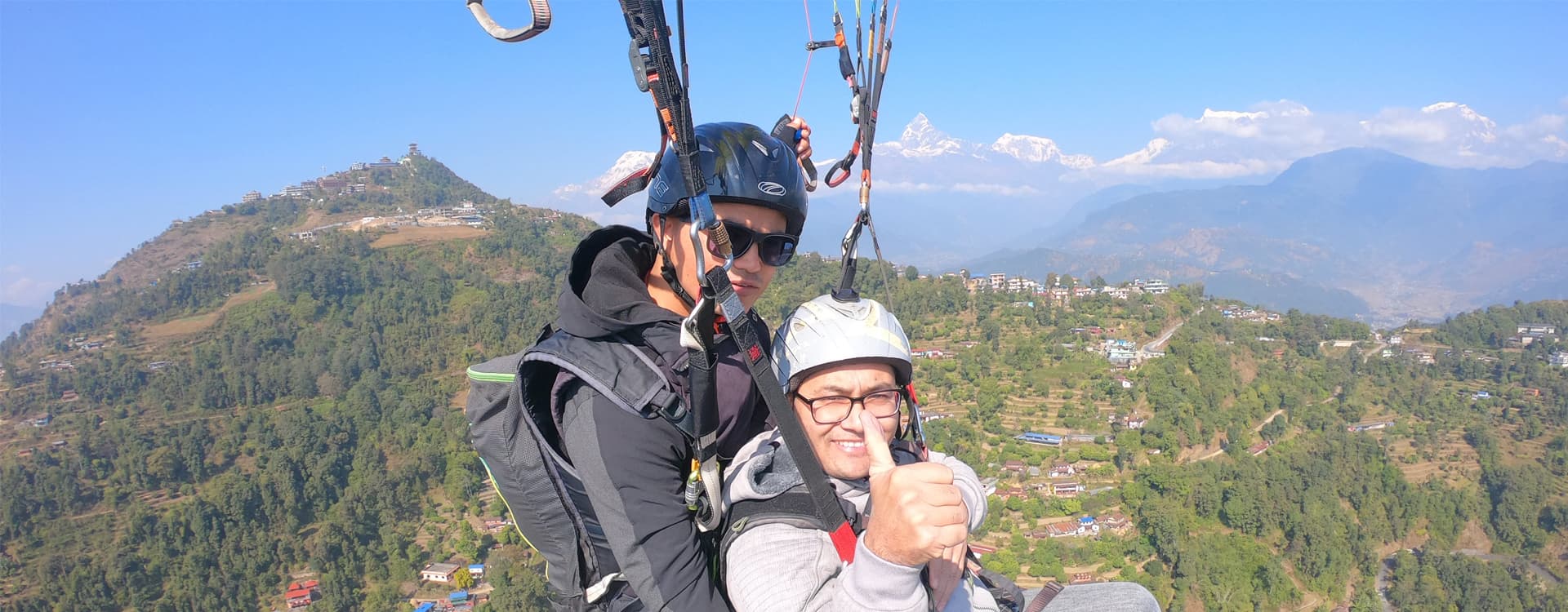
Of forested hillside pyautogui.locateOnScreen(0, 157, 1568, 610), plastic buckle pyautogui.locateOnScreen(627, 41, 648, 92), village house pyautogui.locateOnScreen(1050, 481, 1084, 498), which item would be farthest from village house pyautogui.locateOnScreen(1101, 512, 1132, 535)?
plastic buckle pyautogui.locateOnScreen(627, 41, 648, 92)

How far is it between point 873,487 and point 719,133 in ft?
4.25

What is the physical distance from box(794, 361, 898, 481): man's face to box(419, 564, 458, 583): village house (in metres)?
30.8

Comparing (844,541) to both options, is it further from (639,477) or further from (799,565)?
(639,477)

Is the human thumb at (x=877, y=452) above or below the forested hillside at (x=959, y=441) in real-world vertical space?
above

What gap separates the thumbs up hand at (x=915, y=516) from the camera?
46.8 inches

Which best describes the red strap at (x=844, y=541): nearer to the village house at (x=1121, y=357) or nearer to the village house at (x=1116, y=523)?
the village house at (x=1116, y=523)

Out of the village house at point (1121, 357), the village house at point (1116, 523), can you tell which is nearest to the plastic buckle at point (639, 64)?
the village house at point (1116, 523)

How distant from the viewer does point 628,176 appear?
2244 mm

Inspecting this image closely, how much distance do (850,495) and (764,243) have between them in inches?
31.9

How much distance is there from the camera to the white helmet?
1.80 metres

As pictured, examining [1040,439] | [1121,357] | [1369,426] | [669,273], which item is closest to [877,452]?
[669,273]

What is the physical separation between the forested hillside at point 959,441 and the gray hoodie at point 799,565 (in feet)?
60.2

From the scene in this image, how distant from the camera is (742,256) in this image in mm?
2066

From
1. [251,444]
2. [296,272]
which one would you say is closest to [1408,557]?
[251,444]
